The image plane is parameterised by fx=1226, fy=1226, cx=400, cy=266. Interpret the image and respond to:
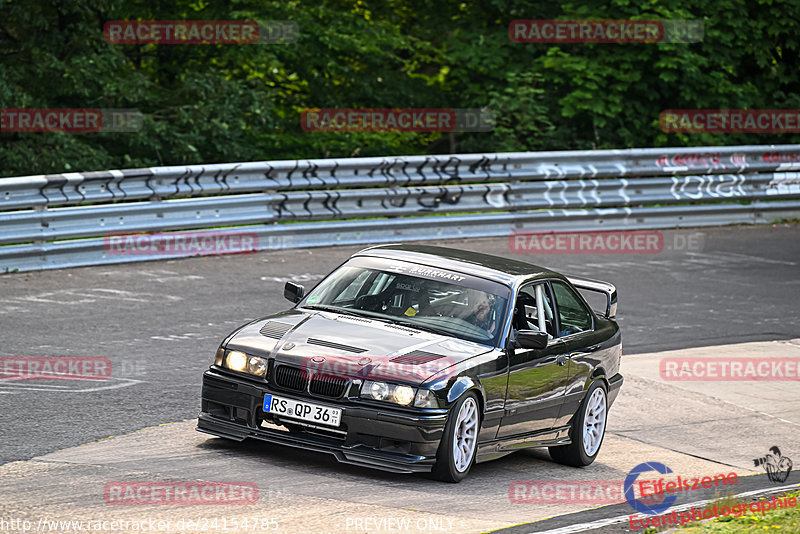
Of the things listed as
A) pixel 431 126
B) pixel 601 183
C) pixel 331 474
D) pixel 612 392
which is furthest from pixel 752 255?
pixel 331 474

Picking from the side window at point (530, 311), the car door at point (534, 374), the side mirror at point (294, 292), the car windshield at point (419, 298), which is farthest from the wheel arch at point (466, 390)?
the side mirror at point (294, 292)

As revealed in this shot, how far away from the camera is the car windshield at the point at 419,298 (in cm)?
841

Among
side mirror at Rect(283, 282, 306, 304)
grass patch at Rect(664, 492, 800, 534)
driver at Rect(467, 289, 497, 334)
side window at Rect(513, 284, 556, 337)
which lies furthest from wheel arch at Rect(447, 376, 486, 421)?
side mirror at Rect(283, 282, 306, 304)

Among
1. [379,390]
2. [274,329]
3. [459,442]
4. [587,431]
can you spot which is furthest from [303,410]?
[587,431]

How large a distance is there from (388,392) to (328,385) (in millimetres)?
381

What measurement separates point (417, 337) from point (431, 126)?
15.7 meters

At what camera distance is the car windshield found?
841cm

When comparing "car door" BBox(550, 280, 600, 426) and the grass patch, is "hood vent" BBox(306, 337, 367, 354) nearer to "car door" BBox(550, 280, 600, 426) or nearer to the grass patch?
"car door" BBox(550, 280, 600, 426)

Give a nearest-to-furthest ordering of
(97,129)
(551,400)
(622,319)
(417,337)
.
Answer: (417,337) → (551,400) → (622,319) → (97,129)

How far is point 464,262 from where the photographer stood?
9055 mm

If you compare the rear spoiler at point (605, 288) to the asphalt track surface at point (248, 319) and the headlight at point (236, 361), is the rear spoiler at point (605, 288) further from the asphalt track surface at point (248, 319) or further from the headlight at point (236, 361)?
the headlight at point (236, 361)

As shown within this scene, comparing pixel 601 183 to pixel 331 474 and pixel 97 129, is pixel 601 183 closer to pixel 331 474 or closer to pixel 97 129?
pixel 97 129

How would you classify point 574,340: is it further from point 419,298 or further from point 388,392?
point 388,392

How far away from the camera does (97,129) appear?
19.0 meters
